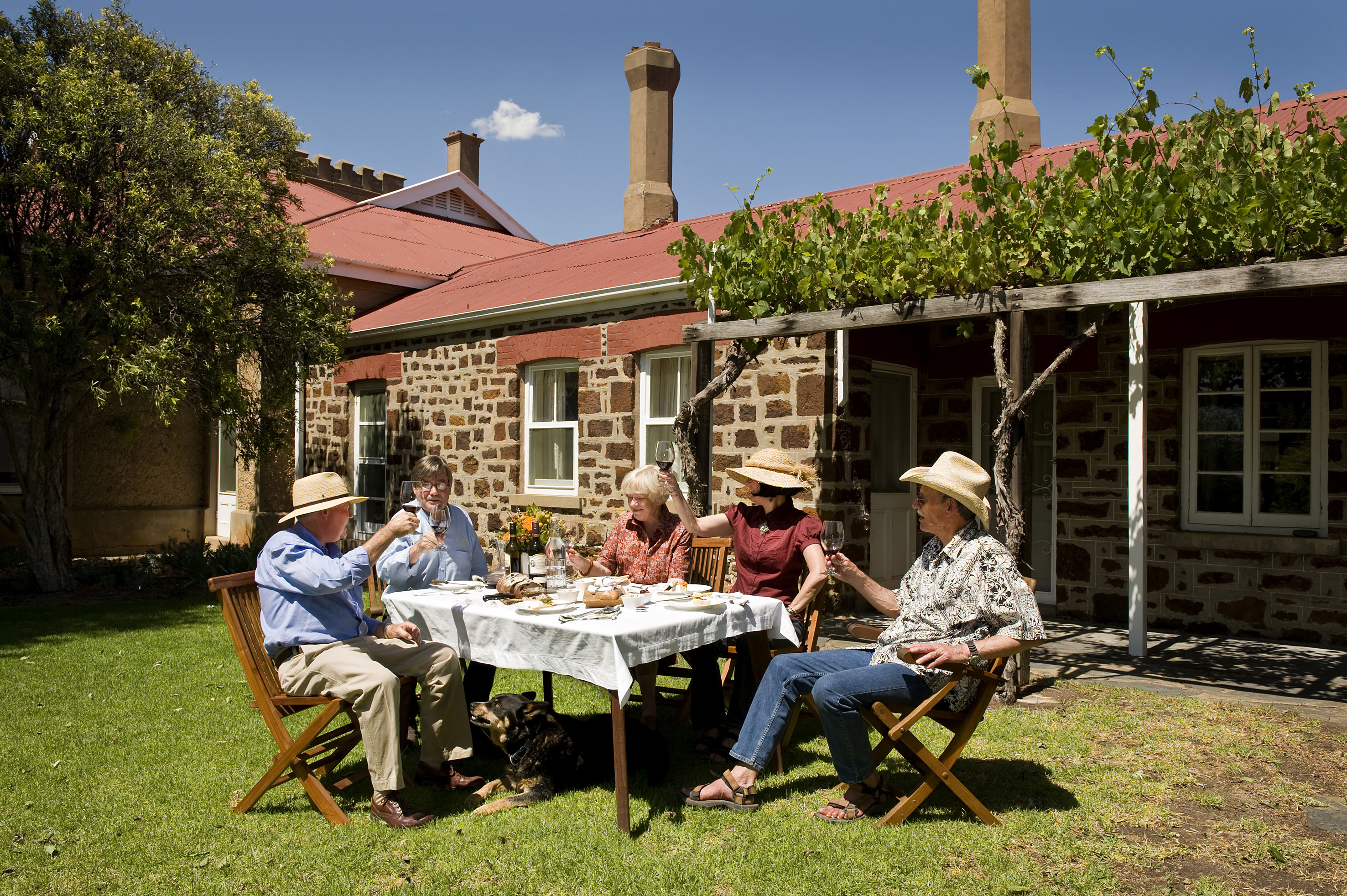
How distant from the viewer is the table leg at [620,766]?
365cm

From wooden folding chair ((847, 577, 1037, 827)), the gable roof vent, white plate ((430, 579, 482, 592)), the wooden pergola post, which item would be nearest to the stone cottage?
the wooden pergola post

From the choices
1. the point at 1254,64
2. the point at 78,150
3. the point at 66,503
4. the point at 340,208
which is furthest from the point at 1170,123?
the point at 340,208

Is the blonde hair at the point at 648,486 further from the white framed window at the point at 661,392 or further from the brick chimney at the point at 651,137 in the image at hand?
the brick chimney at the point at 651,137

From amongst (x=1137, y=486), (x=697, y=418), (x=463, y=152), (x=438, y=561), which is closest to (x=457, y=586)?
(x=438, y=561)

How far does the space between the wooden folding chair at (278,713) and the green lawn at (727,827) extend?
9cm

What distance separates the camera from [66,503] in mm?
12867

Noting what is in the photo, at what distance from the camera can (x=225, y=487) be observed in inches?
581

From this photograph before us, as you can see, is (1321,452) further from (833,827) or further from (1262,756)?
(833,827)

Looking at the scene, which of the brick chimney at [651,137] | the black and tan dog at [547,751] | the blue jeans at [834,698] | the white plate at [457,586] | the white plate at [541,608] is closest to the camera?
the blue jeans at [834,698]

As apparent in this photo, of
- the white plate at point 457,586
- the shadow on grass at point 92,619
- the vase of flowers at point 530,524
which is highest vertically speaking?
the vase of flowers at point 530,524

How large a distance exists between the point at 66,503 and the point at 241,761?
33.9ft

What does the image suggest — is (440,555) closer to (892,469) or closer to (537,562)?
(537,562)

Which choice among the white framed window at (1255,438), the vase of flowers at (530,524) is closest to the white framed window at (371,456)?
the vase of flowers at (530,524)

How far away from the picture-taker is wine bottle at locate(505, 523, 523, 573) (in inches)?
187
